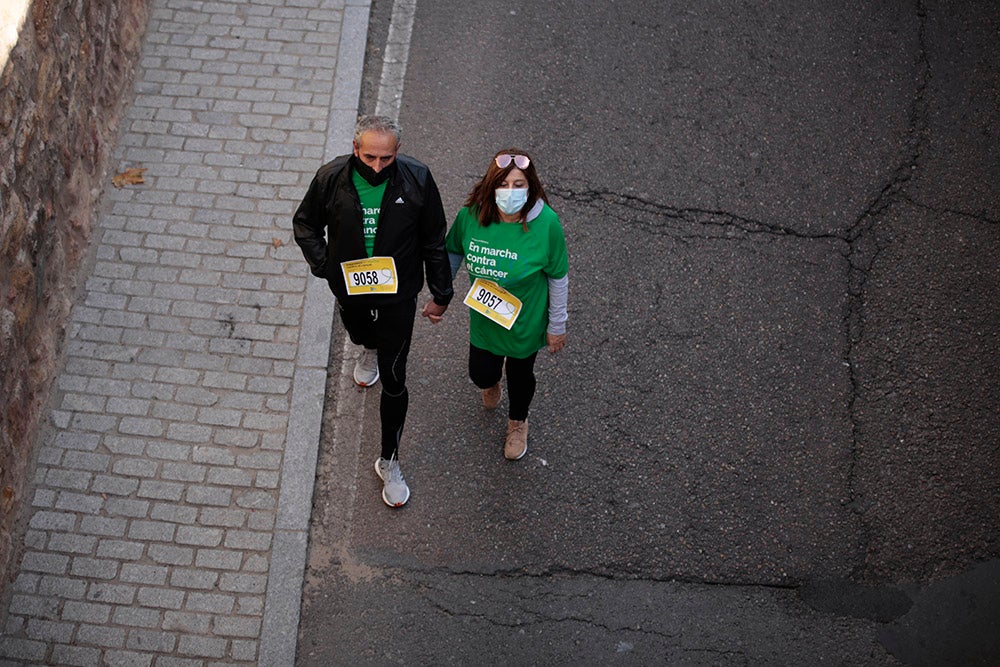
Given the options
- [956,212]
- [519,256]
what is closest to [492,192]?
[519,256]

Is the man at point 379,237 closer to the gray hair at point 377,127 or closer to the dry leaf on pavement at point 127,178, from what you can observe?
the gray hair at point 377,127

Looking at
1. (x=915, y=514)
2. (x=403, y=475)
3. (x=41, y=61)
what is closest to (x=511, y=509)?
(x=403, y=475)

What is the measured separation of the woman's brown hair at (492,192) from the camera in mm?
4633

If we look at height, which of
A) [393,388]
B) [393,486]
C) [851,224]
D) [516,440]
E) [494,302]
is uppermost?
[851,224]

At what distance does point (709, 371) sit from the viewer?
6.31m

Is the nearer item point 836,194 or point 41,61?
point 41,61

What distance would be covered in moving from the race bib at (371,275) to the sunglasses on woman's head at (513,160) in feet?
2.44

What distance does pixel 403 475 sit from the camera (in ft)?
19.3

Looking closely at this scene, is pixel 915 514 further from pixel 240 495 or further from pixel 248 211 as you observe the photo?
pixel 248 211

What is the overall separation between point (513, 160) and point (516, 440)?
1938mm

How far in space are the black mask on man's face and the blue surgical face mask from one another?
21.2 inches

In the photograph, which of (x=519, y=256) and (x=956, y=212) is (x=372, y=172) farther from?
(x=956, y=212)

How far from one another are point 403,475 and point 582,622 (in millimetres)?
1373

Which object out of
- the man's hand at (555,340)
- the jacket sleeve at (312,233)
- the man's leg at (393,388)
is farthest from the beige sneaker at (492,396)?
the jacket sleeve at (312,233)
